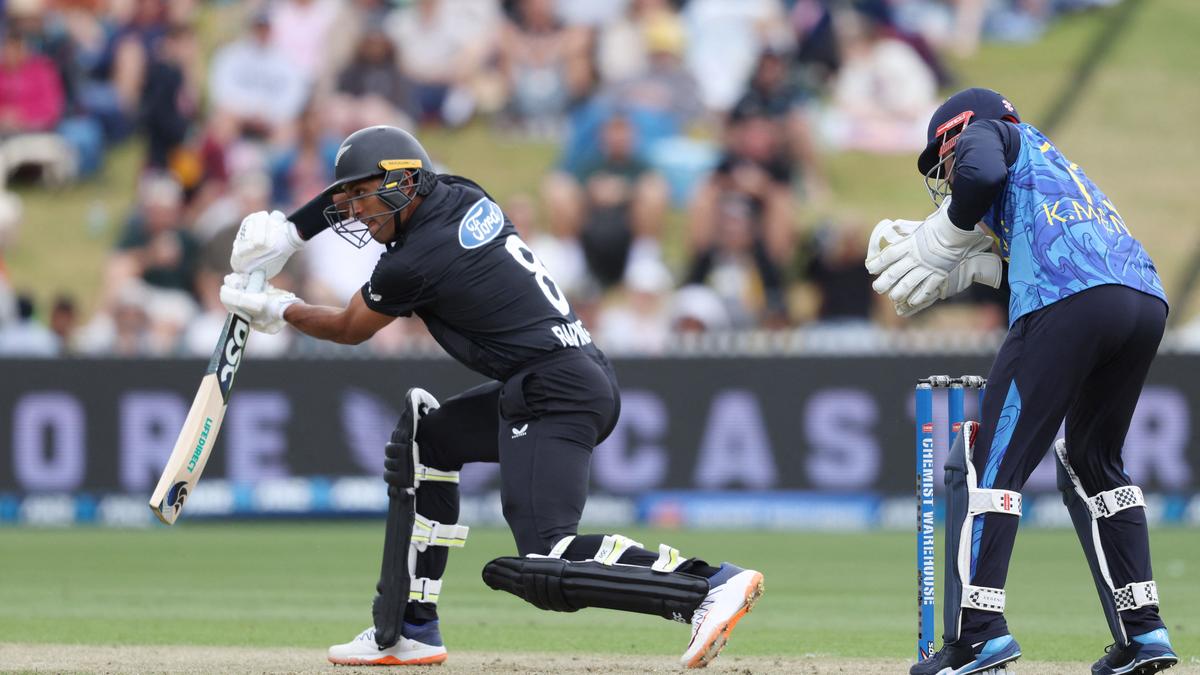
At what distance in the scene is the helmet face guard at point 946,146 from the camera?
5707 millimetres

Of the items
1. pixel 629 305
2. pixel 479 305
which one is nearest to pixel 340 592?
pixel 479 305

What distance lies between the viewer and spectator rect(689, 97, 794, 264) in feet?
49.1

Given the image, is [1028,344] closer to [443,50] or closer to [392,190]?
[392,190]

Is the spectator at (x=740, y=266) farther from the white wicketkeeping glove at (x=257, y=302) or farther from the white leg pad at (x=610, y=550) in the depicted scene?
the white leg pad at (x=610, y=550)

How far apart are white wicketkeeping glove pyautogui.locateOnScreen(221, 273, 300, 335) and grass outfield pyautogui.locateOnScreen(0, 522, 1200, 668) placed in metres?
1.49

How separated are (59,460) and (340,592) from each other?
4.81m

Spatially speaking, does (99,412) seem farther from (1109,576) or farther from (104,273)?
(1109,576)

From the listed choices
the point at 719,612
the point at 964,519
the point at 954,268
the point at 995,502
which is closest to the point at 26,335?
the point at 719,612

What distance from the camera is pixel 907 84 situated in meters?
17.0

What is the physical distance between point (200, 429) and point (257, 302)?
1.78 ft

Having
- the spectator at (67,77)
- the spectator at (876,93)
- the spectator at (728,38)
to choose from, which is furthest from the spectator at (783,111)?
the spectator at (67,77)

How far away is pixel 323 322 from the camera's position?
634cm

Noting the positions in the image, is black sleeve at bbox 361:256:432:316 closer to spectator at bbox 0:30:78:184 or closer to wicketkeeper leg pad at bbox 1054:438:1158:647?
wicketkeeper leg pad at bbox 1054:438:1158:647

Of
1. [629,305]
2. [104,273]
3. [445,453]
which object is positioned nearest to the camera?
[445,453]
